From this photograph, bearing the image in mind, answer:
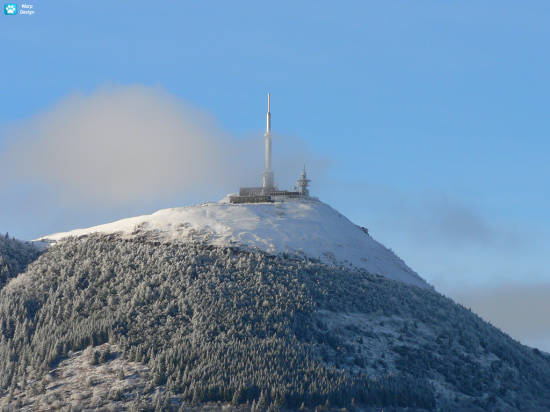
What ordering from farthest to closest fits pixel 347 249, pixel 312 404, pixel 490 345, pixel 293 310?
1. pixel 347 249
2. pixel 490 345
3. pixel 293 310
4. pixel 312 404

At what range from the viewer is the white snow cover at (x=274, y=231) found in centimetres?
6384

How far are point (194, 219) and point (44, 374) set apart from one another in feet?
104

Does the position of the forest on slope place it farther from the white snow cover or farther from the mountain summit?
the white snow cover

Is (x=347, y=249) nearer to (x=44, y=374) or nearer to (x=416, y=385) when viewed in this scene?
(x=416, y=385)

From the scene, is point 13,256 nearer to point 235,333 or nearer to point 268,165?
point 235,333

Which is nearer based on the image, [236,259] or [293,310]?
[293,310]

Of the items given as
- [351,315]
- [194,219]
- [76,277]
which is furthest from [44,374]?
[194,219]

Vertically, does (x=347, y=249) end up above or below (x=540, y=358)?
above

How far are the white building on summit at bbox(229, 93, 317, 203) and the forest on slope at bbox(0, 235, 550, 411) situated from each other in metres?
22.9

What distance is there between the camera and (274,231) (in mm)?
67188

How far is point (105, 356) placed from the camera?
39875 mm

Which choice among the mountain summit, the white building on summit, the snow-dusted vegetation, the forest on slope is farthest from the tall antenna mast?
the snow-dusted vegetation

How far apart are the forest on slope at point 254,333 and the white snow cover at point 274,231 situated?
139 inches

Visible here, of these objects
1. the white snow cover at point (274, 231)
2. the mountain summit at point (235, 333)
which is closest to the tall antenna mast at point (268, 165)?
the white snow cover at point (274, 231)
